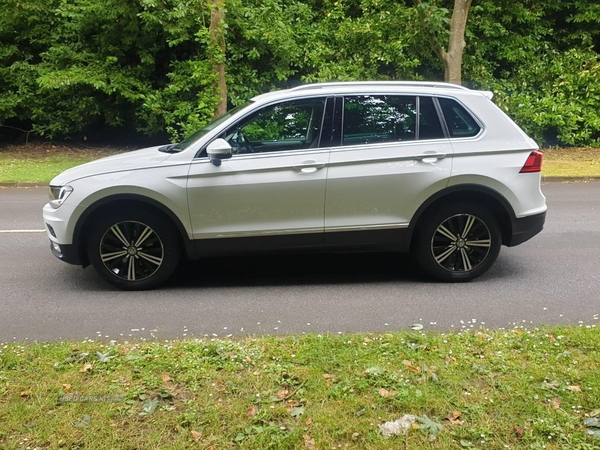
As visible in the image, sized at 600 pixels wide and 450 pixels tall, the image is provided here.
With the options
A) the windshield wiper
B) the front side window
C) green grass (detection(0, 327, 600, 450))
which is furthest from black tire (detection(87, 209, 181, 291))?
green grass (detection(0, 327, 600, 450))

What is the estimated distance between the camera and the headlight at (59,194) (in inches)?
211

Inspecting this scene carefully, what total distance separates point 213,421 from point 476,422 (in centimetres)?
138

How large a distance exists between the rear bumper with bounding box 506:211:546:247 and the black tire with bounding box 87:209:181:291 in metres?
3.32

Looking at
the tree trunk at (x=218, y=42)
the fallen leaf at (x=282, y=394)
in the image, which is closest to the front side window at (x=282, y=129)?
the fallen leaf at (x=282, y=394)

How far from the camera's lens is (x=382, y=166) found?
541cm

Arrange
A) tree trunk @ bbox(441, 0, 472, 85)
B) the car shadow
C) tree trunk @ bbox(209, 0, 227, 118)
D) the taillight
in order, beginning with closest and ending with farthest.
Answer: the taillight < the car shadow < tree trunk @ bbox(209, 0, 227, 118) < tree trunk @ bbox(441, 0, 472, 85)

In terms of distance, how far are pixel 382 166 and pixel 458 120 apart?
3.12ft

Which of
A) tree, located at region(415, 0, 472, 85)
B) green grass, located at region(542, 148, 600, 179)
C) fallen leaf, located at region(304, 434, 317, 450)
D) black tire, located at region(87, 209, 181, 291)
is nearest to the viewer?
fallen leaf, located at region(304, 434, 317, 450)

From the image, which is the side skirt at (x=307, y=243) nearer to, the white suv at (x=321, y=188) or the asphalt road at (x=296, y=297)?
the white suv at (x=321, y=188)

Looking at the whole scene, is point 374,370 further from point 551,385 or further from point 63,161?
point 63,161

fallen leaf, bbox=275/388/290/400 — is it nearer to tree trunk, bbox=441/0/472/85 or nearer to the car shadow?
the car shadow

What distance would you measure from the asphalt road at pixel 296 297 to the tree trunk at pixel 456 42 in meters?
9.11

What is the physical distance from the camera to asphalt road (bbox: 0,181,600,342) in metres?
4.59

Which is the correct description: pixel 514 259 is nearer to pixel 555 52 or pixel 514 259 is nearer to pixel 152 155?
pixel 152 155
